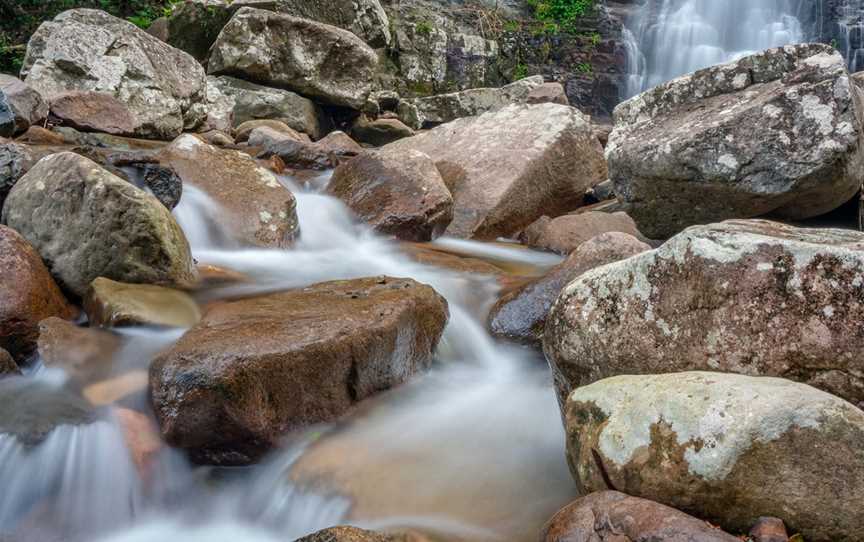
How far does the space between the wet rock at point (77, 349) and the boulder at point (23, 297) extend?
0.21 metres

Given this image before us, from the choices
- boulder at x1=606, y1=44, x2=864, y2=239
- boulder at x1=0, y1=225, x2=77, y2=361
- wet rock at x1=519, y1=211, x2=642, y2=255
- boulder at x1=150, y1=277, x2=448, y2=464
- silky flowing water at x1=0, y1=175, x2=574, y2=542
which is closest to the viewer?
silky flowing water at x1=0, y1=175, x2=574, y2=542

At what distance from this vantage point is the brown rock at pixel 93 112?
7.58 metres

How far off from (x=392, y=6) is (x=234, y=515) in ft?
55.3

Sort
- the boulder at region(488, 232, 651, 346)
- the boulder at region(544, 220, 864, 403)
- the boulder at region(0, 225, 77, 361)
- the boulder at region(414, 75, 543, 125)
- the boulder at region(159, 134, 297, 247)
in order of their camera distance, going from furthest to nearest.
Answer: the boulder at region(414, 75, 543, 125) → the boulder at region(159, 134, 297, 247) → the boulder at region(488, 232, 651, 346) → the boulder at region(0, 225, 77, 361) → the boulder at region(544, 220, 864, 403)

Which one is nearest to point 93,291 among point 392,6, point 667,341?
point 667,341

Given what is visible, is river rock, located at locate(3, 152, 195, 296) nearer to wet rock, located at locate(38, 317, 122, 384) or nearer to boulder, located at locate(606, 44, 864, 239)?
wet rock, located at locate(38, 317, 122, 384)

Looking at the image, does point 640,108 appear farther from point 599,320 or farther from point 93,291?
point 93,291

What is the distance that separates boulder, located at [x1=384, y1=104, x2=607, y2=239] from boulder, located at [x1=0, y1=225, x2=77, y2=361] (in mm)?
3706

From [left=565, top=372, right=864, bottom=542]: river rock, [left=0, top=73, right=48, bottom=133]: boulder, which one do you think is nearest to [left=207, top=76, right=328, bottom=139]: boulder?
[left=0, top=73, right=48, bottom=133]: boulder

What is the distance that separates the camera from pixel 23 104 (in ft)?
22.7

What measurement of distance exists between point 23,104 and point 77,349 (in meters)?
4.80

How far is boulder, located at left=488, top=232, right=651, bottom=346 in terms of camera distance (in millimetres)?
4332

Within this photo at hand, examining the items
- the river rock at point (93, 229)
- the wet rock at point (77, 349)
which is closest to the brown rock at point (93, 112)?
the river rock at point (93, 229)

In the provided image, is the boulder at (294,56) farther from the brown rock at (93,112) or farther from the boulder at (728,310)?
the boulder at (728,310)
